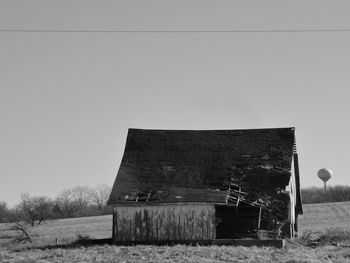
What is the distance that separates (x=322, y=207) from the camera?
75.4 meters

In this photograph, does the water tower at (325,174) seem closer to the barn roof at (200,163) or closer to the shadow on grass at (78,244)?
the barn roof at (200,163)

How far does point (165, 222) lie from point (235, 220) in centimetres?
345

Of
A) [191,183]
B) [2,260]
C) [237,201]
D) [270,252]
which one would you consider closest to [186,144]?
[191,183]

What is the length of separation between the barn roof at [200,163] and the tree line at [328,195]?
57.0m

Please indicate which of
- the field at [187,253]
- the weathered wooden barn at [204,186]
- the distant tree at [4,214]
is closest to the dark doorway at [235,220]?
the weathered wooden barn at [204,186]

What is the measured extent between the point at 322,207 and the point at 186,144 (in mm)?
40513

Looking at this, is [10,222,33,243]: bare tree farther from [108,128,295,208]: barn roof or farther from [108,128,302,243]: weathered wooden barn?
[108,128,302,243]: weathered wooden barn

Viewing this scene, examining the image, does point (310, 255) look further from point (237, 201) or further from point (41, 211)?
point (41, 211)

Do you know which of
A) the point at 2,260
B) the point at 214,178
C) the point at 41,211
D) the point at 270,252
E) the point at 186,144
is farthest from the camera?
the point at 41,211

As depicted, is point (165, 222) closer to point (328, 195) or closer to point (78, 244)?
point (78, 244)

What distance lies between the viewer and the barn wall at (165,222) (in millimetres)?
32375

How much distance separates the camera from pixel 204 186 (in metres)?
34.5

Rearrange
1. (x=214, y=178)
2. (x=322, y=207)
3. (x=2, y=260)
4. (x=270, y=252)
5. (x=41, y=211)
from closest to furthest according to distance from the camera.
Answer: (x=2, y=260) → (x=270, y=252) → (x=214, y=178) → (x=41, y=211) → (x=322, y=207)

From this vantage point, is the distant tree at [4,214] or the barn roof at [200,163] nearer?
the barn roof at [200,163]
